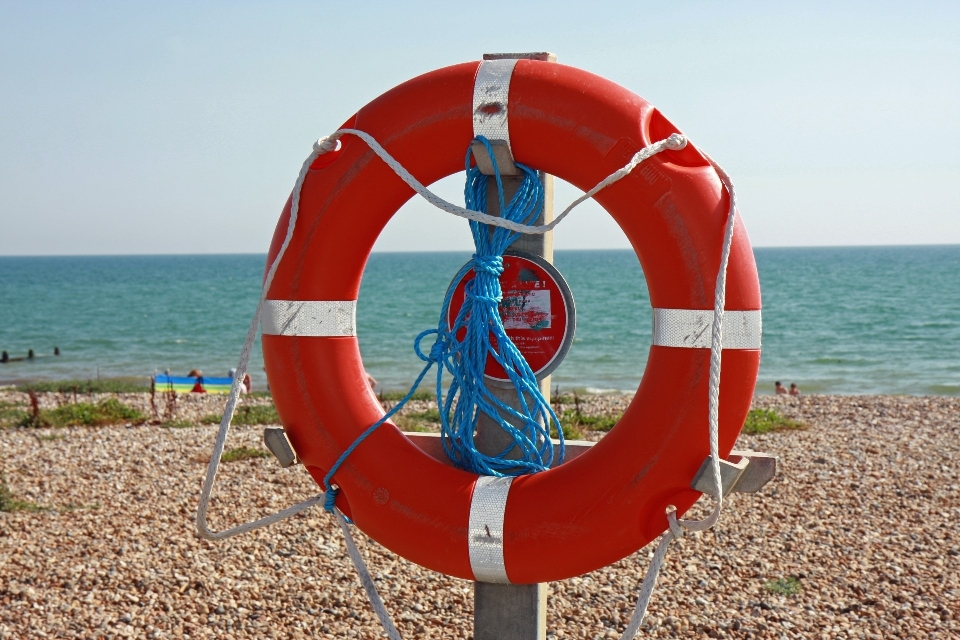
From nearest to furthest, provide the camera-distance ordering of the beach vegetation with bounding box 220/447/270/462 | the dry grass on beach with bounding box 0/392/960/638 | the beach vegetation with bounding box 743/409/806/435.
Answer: the dry grass on beach with bounding box 0/392/960/638 → the beach vegetation with bounding box 220/447/270/462 → the beach vegetation with bounding box 743/409/806/435

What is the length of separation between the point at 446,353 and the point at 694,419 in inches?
23.4

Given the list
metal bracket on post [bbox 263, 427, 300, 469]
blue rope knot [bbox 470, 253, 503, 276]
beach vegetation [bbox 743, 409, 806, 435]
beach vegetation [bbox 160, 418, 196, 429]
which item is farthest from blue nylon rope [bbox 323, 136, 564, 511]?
beach vegetation [bbox 160, 418, 196, 429]

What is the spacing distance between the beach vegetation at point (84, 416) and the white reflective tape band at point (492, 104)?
19.1 feet

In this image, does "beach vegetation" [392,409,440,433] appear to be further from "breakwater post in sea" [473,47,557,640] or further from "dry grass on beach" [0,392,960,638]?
"breakwater post in sea" [473,47,557,640]

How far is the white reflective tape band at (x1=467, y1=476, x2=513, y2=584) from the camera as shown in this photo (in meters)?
1.91

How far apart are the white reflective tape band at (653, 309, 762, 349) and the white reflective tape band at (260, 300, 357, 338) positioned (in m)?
0.74

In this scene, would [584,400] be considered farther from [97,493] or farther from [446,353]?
[446,353]

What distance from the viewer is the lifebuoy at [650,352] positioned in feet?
6.16

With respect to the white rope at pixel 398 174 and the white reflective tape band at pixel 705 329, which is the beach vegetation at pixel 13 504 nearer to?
the white rope at pixel 398 174

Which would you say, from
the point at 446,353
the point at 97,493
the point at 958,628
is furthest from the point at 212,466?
the point at 97,493

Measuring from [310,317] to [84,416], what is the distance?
18.1 feet

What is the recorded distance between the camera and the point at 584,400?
28.7 feet

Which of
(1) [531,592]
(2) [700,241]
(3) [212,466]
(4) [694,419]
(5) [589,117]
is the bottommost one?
(1) [531,592]

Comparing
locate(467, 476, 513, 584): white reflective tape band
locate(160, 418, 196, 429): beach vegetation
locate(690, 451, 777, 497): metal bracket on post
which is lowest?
locate(160, 418, 196, 429): beach vegetation
